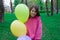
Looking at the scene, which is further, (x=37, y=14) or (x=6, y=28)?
(x=6, y=28)

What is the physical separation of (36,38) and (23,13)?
48cm

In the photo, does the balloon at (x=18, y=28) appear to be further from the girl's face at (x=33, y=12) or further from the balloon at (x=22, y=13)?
the girl's face at (x=33, y=12)

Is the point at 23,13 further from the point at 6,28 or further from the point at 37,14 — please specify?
the point at 6,28

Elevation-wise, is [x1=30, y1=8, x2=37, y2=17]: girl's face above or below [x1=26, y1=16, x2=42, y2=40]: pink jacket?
above

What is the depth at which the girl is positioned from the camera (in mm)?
3943

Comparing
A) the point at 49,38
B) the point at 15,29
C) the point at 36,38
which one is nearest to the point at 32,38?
the point at 36,38

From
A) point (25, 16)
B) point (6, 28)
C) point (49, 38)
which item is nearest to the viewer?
point (25, 16)

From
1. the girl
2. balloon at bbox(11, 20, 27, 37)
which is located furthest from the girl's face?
balloon at bbox(11, 20, 27, 37)

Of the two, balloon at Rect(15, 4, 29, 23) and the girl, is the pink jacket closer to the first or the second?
the girl

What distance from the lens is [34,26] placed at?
3.95 meters

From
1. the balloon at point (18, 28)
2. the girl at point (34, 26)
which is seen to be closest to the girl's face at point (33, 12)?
the girl at point (34, 26)

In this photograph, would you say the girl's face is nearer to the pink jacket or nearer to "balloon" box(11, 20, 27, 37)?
the pink jacket

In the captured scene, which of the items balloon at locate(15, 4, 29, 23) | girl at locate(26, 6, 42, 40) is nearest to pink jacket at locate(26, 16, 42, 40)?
girl at locate(26, 6, 42, 40)

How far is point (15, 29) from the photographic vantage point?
3916 mm
